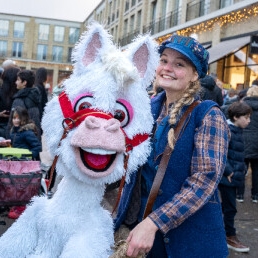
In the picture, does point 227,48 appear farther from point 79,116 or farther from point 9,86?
point 79,116

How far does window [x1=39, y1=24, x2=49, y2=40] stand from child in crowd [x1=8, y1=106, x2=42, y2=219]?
59854 mm

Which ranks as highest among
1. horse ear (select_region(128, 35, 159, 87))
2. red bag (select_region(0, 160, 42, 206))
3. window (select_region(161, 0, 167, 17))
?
window (select_region(161, 0, 167, 17))

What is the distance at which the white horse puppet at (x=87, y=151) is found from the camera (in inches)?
81.7

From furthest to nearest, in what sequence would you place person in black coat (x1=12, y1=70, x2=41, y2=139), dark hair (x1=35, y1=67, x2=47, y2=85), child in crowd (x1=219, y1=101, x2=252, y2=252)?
1. dark hair (x1=35, y1=67, x2=47, y2=85)
2. person in black coat (x1=12, y1=70, x2=41, y2=139)
3. child in crowd (x1=219, y1=101, x2=252, y2=252)

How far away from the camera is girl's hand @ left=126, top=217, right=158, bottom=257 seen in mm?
1745

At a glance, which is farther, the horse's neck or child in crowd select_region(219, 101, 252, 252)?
child in crowd select_region(219, 101, 252, 252)

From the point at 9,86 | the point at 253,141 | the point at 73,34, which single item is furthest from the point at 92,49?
the point at 73,34

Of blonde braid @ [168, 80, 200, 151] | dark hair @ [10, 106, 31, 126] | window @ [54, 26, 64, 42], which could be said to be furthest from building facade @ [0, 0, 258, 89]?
window @ [54, 26, 64, 42]

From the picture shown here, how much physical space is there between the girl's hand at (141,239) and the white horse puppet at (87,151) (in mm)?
379

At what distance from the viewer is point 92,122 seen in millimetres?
1978

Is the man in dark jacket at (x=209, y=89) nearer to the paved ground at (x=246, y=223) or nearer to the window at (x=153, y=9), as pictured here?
the paved ground at (x=246, y=223)

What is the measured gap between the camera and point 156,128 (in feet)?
7.41

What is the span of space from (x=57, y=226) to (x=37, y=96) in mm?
4033

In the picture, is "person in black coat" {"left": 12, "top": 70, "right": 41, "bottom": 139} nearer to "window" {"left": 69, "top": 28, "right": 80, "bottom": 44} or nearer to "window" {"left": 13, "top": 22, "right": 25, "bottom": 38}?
"window" {"left": 69, "top": 28, "right": 80, "bottom": 44}
